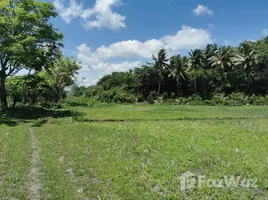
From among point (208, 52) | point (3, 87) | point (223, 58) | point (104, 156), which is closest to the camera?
point (104, 156)

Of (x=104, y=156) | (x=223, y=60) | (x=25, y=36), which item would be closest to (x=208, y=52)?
(x=223, y=60)

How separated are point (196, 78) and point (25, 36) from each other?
1595 inches

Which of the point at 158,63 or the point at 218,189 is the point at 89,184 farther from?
the point at 158,63

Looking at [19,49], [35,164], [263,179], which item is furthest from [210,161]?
[19,49]

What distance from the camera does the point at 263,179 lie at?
20.7ft

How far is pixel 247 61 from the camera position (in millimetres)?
50531

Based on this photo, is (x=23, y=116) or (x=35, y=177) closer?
(x=35, y=177)

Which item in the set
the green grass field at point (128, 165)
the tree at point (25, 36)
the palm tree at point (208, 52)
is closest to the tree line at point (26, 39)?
the tree at point (25, 36)

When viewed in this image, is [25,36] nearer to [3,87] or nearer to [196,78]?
[3,87]

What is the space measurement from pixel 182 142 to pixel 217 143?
1.54 m

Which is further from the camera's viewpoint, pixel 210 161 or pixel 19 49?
pixel 19 49
